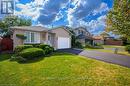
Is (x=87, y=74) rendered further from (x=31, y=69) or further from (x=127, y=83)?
(x=31, y=69)

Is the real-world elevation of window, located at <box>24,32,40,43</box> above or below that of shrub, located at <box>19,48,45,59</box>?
above

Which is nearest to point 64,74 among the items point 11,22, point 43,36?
point 43,36

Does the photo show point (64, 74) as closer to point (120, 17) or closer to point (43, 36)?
point (120, 17)

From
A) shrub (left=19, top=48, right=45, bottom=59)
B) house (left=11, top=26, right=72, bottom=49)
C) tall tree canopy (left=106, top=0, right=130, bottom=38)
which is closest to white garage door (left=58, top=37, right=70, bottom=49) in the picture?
house (left=11, top=26, right=72, bottom=49)

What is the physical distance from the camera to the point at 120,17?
1953cm

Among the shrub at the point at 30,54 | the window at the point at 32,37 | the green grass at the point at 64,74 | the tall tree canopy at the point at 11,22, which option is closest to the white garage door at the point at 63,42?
the window at the point at 32,37

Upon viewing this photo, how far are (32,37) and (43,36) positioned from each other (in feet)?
8.83

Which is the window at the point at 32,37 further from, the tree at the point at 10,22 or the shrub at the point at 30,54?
the tree at the point at 10,22

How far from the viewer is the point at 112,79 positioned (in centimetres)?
1312

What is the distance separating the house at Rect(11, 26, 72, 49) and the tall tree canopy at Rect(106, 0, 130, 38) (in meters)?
12.9

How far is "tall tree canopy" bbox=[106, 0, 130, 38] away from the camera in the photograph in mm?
18922

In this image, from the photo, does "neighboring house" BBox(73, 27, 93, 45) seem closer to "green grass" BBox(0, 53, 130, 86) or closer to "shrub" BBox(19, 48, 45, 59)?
"shrub" BBox(19, 48, 45, 59)

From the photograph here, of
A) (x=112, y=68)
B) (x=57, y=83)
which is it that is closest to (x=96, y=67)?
(x=112, y=68)

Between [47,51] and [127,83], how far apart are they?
46.2 ft
